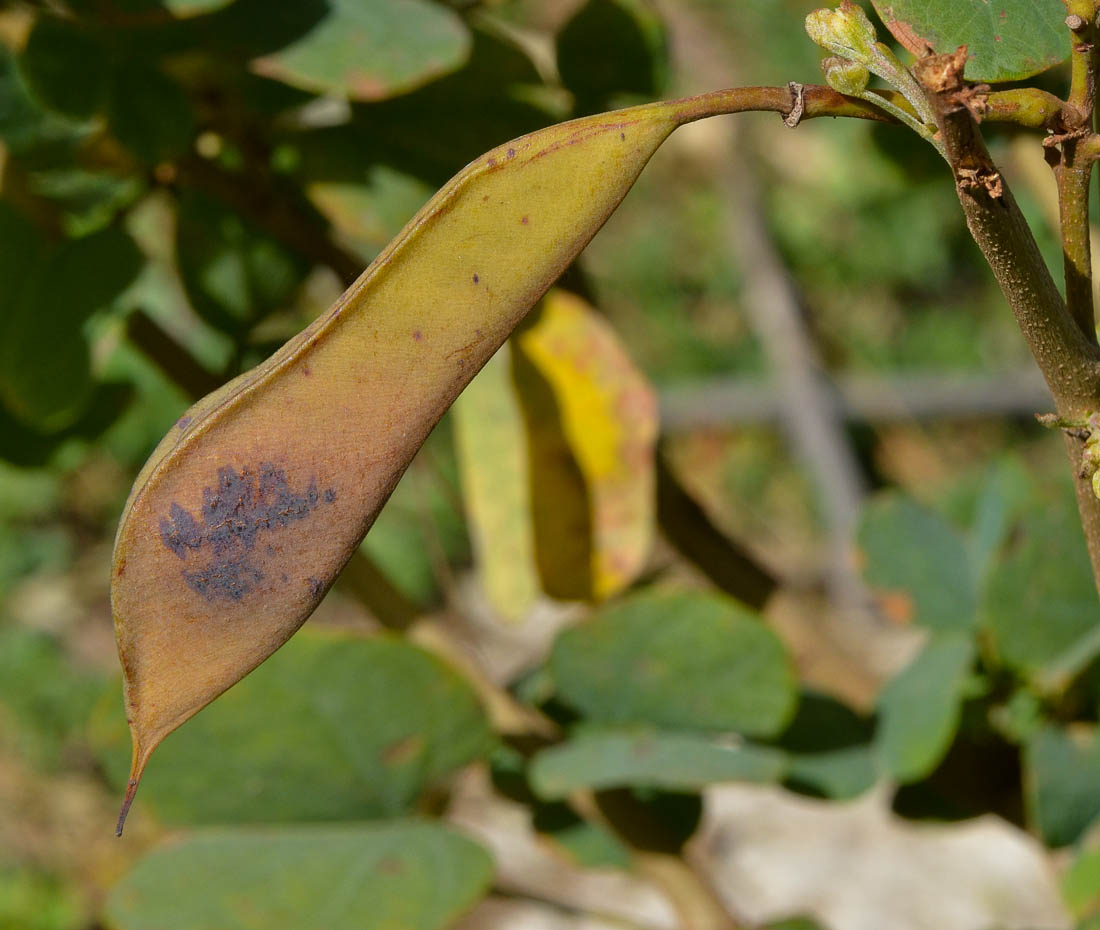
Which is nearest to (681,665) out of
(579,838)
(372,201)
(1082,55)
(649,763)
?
(649,763)

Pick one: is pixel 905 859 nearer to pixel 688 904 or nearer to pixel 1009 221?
pixel 688 904

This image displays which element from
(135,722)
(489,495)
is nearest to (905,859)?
(489,495)

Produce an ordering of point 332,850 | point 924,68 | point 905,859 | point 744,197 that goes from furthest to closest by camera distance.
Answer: point 744,197 → point 905,859 → point 332,850 → point 924,68

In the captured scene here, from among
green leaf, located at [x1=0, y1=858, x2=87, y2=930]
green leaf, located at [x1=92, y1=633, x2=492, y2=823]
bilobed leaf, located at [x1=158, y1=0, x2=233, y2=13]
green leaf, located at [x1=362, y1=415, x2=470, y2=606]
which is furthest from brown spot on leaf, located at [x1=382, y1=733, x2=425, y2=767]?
green leaf, located at [x1=362, y1=415, x2=470, y2=606]

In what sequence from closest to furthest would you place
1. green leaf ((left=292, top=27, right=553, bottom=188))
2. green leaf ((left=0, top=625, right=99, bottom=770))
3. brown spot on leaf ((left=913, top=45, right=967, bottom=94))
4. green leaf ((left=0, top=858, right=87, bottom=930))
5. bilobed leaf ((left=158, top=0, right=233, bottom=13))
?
brown spot on leaf ((left=913, top=45, right=967, bottom=94)) → bilobed leaf ((left=158, top=0, right=233, bottom=13)) → green leaf ((left=292, top=27, right=553, bottom=188)) → green leaf ((left=0, top=858, right=87, bottom=930)) → green leaf ((left=0, top=625, right=99, bottom=770))

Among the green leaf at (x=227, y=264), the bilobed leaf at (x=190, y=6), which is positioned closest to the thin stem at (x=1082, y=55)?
the bilobed leaf at (x=190, y=6)

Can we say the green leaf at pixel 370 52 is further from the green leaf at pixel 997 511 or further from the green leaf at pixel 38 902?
the green leaf at pixel 38 902

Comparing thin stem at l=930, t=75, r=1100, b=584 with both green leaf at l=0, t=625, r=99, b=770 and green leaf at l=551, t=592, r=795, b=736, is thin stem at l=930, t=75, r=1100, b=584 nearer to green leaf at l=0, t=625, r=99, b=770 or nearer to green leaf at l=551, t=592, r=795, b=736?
green leaf at l=551, t=592, r=795, b=736
